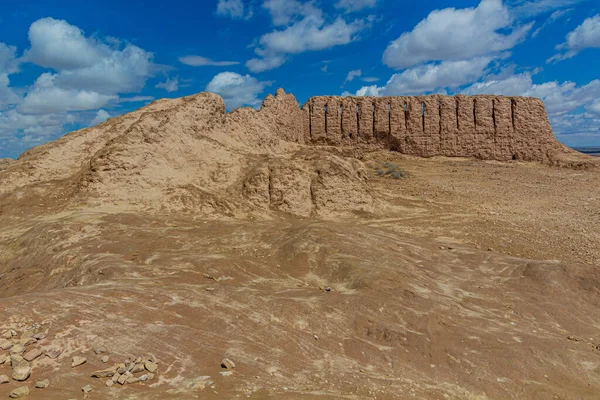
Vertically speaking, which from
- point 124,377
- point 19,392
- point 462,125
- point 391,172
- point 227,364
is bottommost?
point 227,364

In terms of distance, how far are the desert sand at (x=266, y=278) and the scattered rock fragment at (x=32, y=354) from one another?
33 millimetres

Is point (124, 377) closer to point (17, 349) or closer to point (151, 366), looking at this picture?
point (151, 366)

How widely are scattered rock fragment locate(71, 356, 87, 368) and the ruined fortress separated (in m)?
22.4

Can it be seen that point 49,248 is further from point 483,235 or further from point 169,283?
point 483,235

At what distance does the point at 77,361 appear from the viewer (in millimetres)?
3844

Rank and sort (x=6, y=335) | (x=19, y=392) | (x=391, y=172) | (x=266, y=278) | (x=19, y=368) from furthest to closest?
(x=391, y=172) < (x=266, y=278) < (x=6, y=335) < (x=19, y=368) < (x=19, y=392)

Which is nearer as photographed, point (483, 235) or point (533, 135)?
point (483, 235)

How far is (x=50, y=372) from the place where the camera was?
12.0ft

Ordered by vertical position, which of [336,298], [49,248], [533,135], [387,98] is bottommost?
[336,298]

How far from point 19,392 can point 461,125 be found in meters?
27.1

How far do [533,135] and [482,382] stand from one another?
2578 centimetres

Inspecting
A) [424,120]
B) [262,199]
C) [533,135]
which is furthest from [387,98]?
[262,199]

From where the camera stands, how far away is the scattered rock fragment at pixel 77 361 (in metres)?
3.81

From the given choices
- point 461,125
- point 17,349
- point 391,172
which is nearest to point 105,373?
point 17,349
